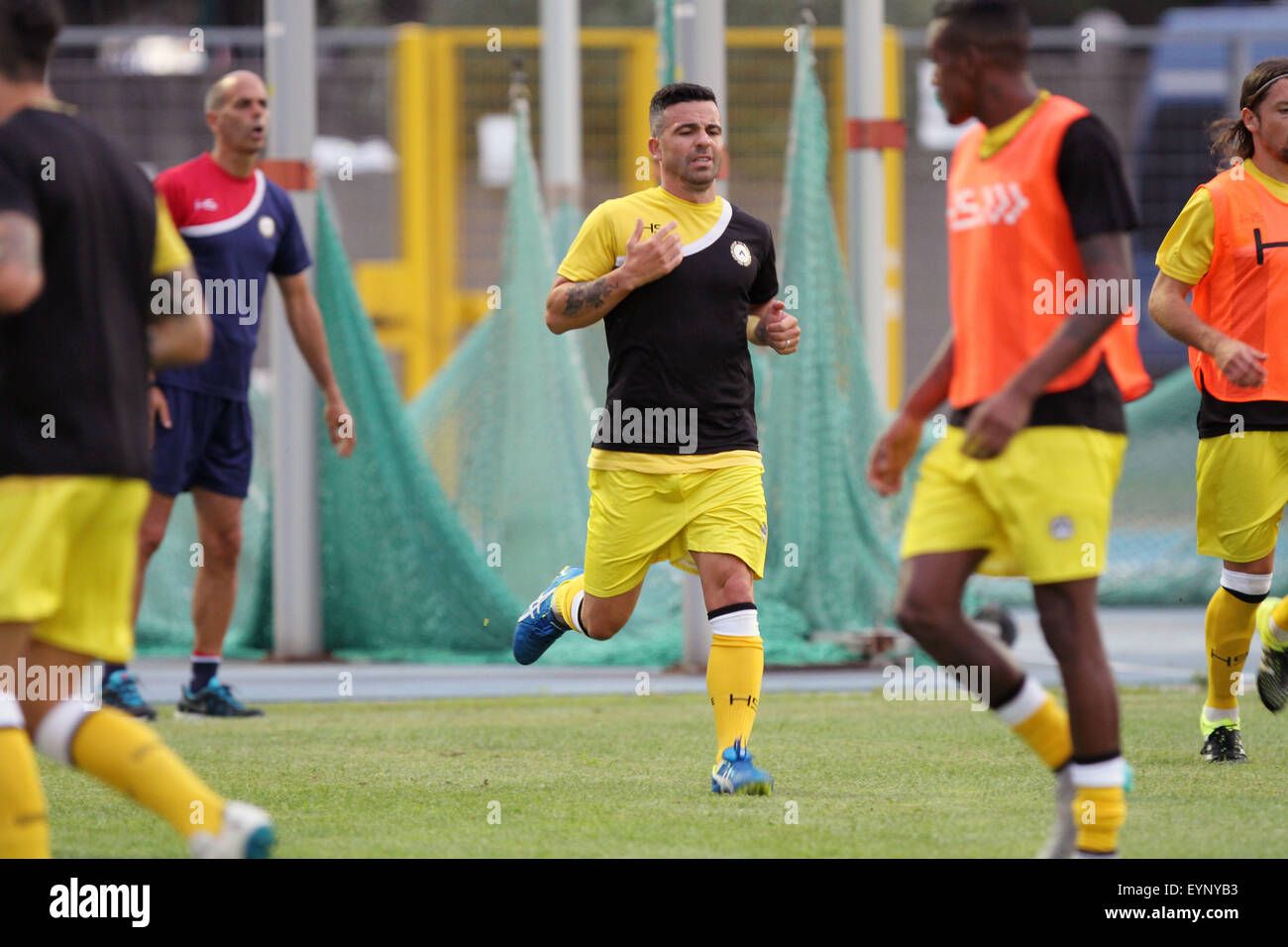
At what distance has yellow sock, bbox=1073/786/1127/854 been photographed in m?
4.26

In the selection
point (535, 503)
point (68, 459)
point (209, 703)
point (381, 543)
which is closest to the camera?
point (68, 459)

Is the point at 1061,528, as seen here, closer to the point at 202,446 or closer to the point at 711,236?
the point at 711,236

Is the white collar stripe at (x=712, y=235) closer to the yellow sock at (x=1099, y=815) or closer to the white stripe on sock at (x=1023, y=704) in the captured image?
the white stripe on sock at (x=1023, y=704)

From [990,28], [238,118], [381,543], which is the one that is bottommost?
[381,543]

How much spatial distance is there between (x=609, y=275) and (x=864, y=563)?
4740 millimetres

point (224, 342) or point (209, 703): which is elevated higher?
A: point (224, 342)

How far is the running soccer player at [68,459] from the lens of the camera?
12.3ft

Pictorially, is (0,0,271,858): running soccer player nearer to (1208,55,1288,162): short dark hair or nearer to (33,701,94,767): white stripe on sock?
(33,701,94,767): white stripe on sock

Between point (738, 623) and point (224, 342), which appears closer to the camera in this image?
point (738, 623)

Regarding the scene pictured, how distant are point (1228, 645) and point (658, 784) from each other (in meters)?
2.23

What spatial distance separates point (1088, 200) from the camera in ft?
13.8

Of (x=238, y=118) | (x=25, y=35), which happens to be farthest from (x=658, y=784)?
(x=238, y=118)
